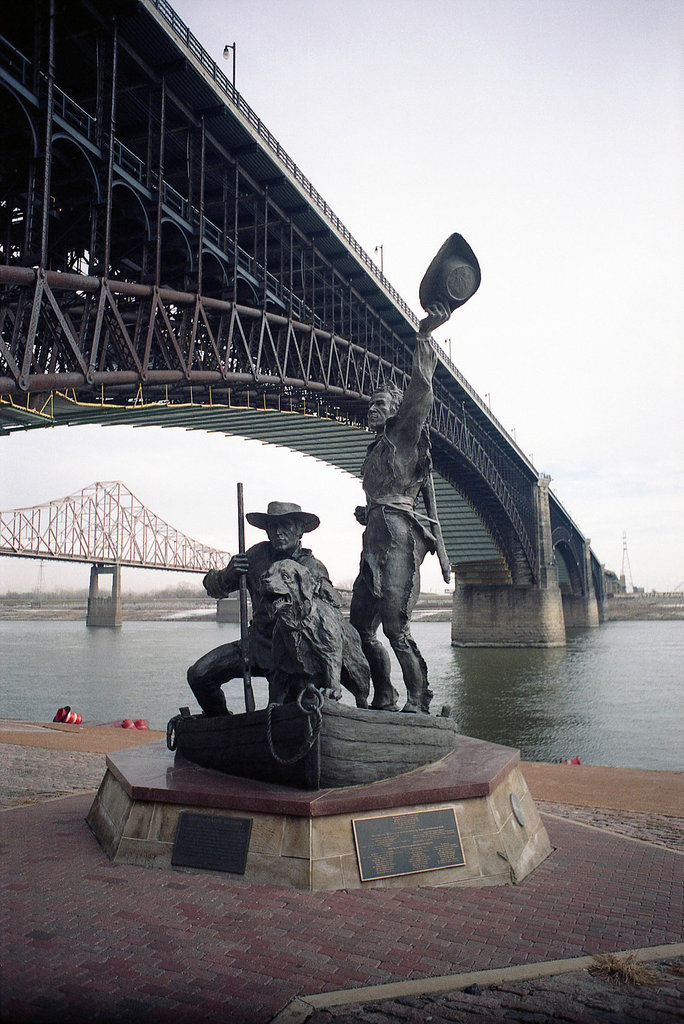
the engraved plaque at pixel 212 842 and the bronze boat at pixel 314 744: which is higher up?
the bronze boat at pixel 314 744

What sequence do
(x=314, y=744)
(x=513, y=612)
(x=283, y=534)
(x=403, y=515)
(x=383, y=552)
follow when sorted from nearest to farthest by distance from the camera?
(x=314, y=744), (x=283, y=534), (x=383, y=552), (x=403, y=515), (x=513, y=612)

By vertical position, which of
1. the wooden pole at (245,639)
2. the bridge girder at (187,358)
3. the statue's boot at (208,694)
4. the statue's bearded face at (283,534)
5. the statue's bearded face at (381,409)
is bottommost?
the statue's boot at (208,694)

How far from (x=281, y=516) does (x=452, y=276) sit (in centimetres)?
261

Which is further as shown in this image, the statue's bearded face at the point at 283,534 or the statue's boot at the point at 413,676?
the statue's boot at the point at 413,676

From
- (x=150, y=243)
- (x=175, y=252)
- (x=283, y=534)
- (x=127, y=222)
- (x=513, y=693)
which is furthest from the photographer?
(x=513, y=693)

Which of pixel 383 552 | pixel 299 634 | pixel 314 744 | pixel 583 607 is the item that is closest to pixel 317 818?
pixel 314 744

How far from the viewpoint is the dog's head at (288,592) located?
514 cm

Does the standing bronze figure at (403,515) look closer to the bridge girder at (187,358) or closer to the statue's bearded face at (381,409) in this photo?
the statue's bearded face at (381,409)

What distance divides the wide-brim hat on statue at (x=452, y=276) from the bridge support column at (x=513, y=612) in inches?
1874

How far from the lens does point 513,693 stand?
28.7 metres

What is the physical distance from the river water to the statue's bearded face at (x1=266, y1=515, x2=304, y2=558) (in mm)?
11844

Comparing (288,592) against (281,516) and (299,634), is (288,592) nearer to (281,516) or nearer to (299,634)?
(299,634)

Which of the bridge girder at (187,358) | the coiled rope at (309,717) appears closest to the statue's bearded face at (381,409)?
the coiled rope at (309,717)

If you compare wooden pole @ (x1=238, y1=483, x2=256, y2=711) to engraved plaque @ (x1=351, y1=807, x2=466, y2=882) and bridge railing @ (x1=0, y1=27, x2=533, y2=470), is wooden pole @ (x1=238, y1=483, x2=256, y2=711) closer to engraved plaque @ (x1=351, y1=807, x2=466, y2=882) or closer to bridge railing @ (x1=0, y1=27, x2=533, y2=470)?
engraved plaque @ (x1=351, y1=807, x2=466, y2=882)
